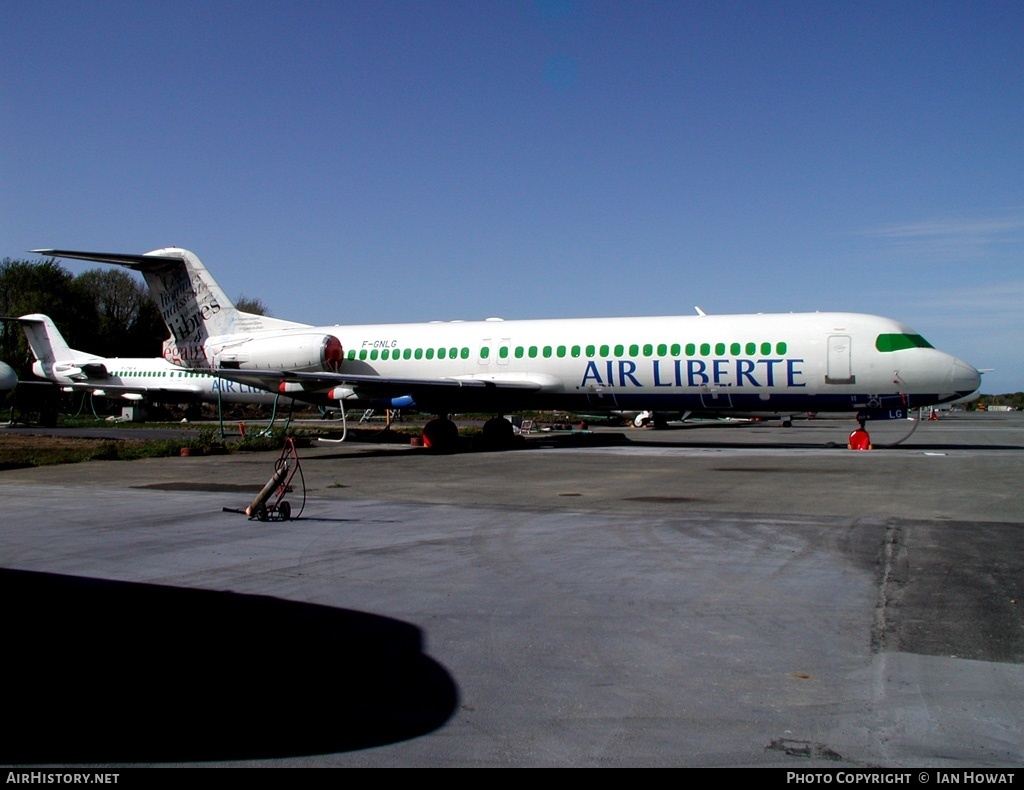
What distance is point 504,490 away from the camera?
47.1ft

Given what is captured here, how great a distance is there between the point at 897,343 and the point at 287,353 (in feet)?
59.3

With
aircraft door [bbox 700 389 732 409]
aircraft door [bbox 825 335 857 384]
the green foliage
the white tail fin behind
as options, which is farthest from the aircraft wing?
aircraft door [bbox 825 335 857 384]

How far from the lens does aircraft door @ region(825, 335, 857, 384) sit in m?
22.5

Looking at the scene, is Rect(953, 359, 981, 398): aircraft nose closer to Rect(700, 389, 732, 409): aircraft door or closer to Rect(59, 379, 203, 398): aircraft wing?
Rect(700, 389, 732, 409): aircraft door

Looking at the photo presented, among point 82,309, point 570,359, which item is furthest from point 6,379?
point 82,309

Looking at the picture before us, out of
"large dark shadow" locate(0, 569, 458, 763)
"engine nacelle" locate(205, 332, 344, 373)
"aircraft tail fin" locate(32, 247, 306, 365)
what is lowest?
"large dark shadow" locate(0, 569, 458, 763)

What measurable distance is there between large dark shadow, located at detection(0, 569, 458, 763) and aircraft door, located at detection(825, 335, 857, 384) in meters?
19.1

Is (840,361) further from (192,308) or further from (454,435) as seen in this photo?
(192,308)

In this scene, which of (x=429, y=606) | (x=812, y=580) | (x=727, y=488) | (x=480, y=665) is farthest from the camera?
(x=727, y=488)

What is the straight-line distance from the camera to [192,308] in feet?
96.3

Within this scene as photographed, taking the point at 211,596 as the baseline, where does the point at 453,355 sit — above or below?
above
